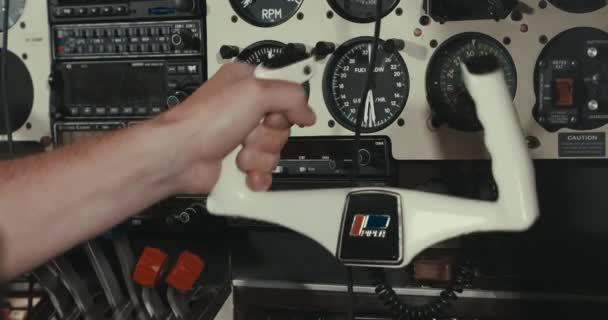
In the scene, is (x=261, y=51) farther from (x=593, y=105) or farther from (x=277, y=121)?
(x=593, y=105)

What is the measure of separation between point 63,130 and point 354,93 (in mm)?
767

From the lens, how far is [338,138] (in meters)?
1.57

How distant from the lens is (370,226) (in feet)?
3.17

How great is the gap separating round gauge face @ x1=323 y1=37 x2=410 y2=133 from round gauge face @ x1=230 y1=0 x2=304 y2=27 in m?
0.16

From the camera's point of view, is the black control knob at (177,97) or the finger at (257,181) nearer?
the finger at (257,181)

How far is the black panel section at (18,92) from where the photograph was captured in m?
1.77

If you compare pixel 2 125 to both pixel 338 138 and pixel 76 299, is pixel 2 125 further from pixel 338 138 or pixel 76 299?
pixel 338 138

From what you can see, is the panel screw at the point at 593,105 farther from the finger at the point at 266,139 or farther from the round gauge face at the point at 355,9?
the finger at the point at 266,139

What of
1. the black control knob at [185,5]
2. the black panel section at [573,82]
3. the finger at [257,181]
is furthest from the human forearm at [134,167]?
the black panel section at [573,82]

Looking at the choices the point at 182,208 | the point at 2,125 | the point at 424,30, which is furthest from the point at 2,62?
the point at 424,30

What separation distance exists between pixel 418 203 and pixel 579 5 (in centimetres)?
79

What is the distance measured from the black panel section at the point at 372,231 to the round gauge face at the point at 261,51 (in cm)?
64

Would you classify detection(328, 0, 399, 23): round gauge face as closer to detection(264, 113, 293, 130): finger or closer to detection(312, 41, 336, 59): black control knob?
detection(312, 41, 336, 59): black control knob

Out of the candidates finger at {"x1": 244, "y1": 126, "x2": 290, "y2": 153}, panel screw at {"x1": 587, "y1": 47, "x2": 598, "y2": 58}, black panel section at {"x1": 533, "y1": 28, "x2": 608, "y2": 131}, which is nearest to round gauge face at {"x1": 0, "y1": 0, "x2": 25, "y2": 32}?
finger at {"x1": 244, "y1": 126, "x2": 290, "y2": 153}
